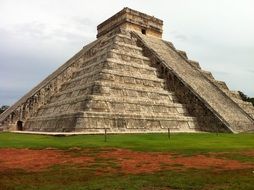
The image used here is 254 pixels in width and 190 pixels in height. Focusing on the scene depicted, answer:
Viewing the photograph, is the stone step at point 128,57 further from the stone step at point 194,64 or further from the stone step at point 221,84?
the stone step at point 221,84

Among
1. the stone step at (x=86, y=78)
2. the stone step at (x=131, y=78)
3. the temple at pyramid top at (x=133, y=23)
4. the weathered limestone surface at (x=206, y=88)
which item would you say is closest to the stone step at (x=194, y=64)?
the weathered limestone surface at (x=206, y=88)

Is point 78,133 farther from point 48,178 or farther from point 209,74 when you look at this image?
point 209,74

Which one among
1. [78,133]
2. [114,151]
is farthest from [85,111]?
[114,151]

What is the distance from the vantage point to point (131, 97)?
3189cm

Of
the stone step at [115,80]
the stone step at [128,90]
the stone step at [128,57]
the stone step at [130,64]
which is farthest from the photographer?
the stone step at [128,57]

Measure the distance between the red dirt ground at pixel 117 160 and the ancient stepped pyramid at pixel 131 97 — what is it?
31.5 feet

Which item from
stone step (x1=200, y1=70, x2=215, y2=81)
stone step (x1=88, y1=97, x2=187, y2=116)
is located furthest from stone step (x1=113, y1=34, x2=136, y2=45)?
stone step (x1=88, y1=97, x2=187, y2=116)

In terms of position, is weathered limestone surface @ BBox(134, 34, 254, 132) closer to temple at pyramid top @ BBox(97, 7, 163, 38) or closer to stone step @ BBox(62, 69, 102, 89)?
temple at pyramid top @ BBox(97, 7, 163, 38)

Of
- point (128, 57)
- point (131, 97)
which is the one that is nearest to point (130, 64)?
point (128, 57)

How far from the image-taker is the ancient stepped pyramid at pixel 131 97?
29.2 metres

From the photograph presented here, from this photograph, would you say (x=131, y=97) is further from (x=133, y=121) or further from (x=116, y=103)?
(x=133, y=121)

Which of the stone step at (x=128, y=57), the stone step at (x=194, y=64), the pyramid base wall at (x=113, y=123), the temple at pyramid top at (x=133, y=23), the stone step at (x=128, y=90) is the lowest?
the pyramid base wall at (x=113, y=123)

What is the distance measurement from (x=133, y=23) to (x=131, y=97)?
16561 mm

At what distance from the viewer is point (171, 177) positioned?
36.7 feet
